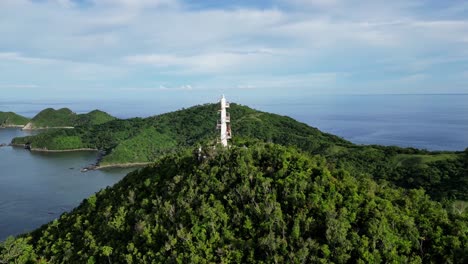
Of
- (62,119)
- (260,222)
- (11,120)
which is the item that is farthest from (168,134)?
(11,120)

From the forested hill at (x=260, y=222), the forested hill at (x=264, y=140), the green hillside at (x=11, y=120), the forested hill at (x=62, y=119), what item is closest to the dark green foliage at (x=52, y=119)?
the forested hill at (x=62, y=119)

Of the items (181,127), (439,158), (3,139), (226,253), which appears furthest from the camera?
(3,139)

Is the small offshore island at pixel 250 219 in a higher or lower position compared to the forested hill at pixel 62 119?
lower

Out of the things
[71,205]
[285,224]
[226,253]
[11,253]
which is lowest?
[71,205]

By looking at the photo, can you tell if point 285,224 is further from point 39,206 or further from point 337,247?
point 39,206

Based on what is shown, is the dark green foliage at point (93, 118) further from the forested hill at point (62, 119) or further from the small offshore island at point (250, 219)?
the small offshore island at point (250, 219)

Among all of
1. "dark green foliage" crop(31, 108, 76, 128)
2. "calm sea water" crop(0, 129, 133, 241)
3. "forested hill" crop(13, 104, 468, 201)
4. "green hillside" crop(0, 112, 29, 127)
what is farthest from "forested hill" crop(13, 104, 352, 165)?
"green hillside" crop(0, 112, 29, 127)

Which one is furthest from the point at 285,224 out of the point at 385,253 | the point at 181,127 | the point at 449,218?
the point at 181,127

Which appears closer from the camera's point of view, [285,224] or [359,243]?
[359,243]

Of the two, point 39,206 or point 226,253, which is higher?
point 226,253
